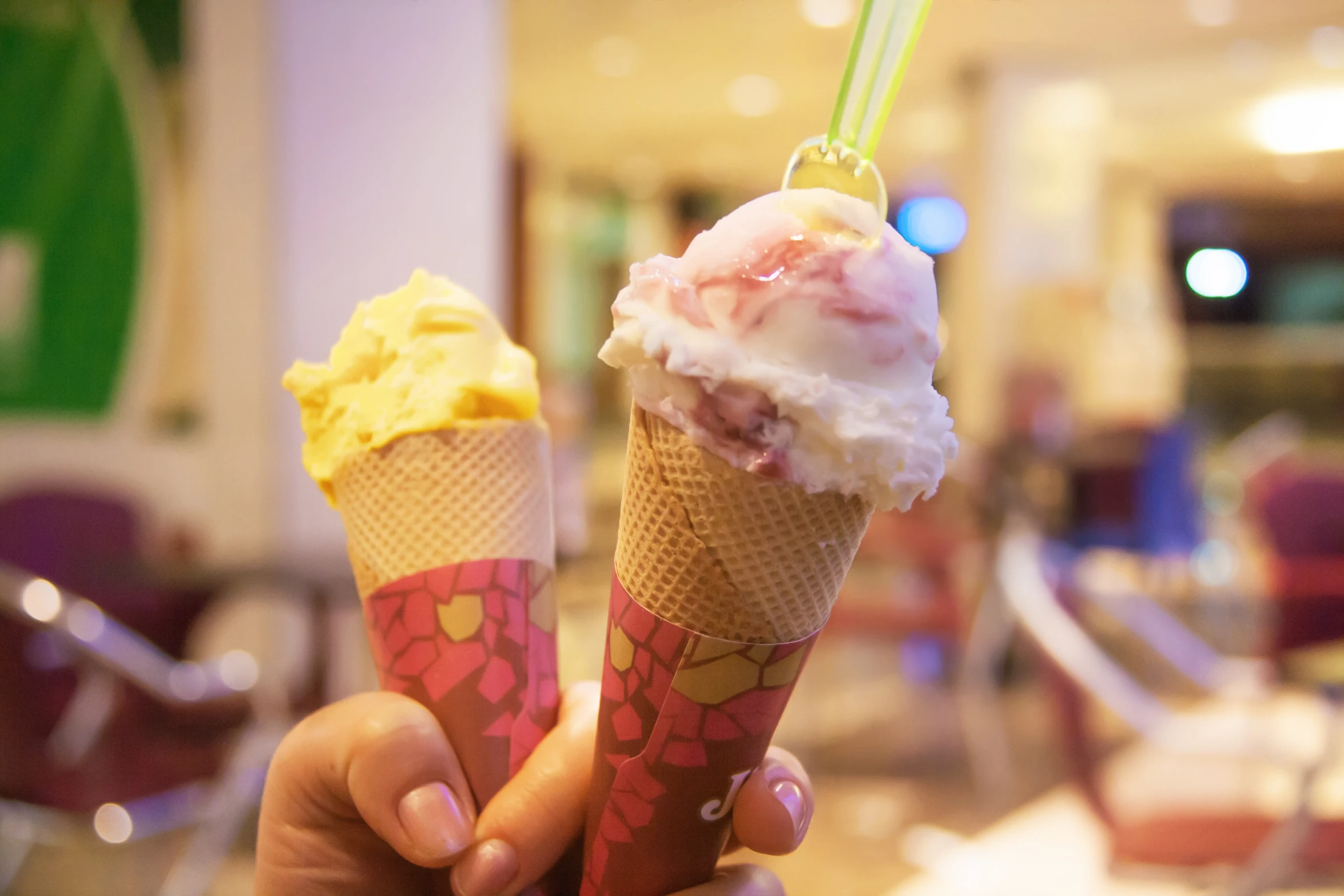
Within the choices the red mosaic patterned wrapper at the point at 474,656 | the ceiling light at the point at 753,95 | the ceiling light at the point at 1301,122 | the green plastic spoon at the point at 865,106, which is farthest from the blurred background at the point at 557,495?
the ceiling light at the point at 1301,122

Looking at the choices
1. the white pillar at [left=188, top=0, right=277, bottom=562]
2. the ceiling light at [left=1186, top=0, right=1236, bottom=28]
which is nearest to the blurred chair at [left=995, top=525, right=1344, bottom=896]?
the white pillar at [left=188, top=0, right=277, bottom=562]

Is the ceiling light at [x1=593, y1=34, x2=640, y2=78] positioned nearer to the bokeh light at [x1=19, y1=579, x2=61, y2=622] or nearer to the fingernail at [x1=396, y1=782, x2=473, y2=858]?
the bokeh light at [x1=19, y1=579, x2=61, y2=622]

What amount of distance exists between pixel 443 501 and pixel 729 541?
0.20 m

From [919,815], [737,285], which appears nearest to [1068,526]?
[919,815]

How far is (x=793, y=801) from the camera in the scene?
58 cm

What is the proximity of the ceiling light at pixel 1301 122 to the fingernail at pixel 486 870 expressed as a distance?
28.4ft

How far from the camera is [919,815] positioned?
3.16m

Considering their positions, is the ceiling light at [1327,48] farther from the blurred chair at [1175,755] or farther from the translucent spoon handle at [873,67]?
the translucent spoon handle at [873,67]

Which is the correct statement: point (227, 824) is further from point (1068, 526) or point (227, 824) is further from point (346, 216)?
point (1068, 526)

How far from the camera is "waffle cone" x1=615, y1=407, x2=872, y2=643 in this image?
53 centimetres

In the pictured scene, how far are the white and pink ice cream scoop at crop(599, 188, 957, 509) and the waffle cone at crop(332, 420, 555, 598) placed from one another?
0.41 ft

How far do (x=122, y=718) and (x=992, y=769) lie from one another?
2.68 metres

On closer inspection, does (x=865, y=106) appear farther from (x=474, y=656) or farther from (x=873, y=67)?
(x=474, y=656)

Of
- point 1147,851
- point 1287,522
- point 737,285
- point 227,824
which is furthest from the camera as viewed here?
point 1287,522
